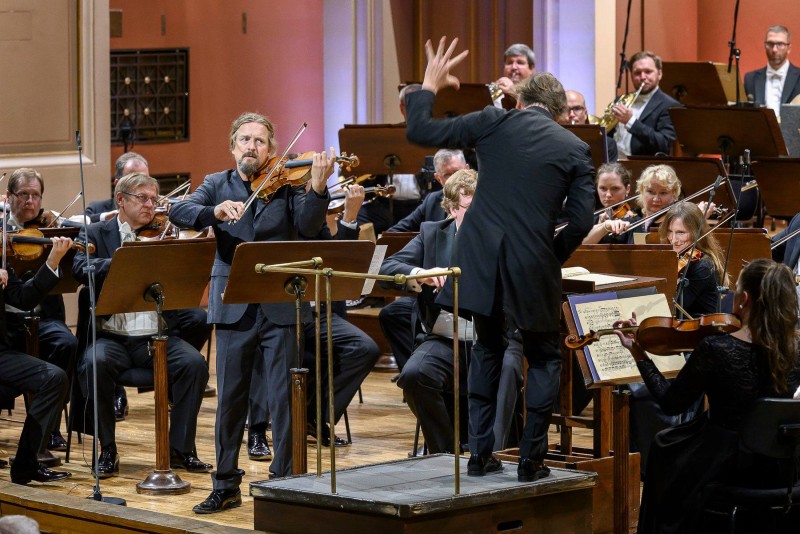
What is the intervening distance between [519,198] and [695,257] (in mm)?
1612

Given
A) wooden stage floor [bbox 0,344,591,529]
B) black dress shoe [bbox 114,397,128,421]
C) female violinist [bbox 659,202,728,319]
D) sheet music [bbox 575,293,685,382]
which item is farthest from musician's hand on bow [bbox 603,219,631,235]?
black dress shoe [bbox 114,397,128,421]

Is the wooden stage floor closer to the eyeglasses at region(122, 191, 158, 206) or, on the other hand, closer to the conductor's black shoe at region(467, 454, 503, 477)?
the conductor's black shoe at region(467, 454, 503, 477)

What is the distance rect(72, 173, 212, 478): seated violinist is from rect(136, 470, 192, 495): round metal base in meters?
0.30

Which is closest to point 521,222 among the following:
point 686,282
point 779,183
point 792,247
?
point 686,282

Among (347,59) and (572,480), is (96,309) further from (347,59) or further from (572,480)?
(347,59)

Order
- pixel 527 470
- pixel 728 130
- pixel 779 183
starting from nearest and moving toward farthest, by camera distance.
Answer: pixel 527 470 < pixel 779 183 < pixel 728 130

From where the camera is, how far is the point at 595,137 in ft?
21.6

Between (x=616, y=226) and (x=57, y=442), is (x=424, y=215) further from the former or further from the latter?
(x=57, y=442)

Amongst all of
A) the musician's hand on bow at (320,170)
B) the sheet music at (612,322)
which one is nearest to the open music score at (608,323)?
the sheet music at (612,322)

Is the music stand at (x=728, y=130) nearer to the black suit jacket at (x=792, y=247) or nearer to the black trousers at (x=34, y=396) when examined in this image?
the black suit jacket at (x=792, y=247)

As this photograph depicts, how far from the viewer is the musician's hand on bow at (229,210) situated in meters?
4.47

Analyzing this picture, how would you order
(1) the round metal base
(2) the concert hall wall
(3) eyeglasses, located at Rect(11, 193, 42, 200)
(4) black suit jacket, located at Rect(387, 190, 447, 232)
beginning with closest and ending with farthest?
(1) the round metal base < (3) eyeglasses, located at Rect(11, 193, 42, 200) < (4) black suit jacket, located at Rect(387, 190, 447, 232) < (2) the concert hall wall

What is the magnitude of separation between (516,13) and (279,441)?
5.71 meters

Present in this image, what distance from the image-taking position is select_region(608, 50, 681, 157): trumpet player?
24.0ft
